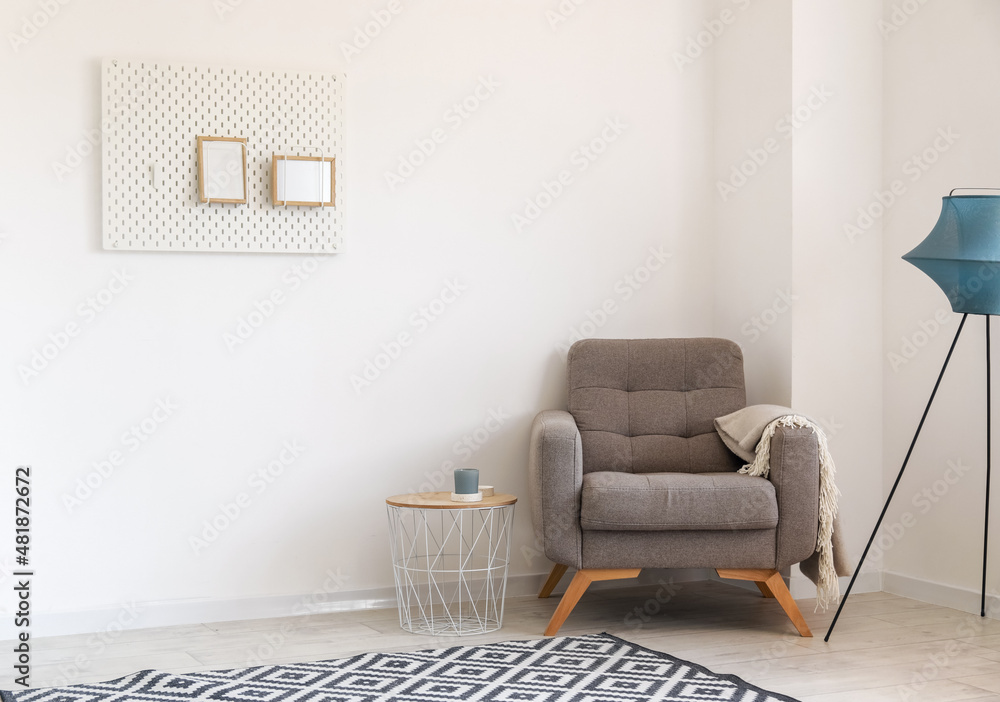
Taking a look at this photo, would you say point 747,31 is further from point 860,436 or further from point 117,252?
point 117,252

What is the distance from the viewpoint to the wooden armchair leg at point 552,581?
3406 mm

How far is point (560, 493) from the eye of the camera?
9.36 ft

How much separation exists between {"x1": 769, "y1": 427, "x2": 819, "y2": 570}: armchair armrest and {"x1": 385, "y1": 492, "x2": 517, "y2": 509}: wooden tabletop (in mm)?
822

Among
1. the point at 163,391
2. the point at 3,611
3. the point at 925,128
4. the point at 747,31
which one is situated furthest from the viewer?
the point at 747,31

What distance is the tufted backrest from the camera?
3.30 m

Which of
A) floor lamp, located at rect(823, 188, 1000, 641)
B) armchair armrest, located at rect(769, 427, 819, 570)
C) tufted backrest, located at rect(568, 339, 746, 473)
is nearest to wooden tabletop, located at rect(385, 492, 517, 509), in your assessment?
tufted backrest, located at rect(568, 339, 746, 473)

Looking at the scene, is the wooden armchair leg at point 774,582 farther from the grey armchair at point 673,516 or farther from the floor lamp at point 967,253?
the floor lamp at point 967,253

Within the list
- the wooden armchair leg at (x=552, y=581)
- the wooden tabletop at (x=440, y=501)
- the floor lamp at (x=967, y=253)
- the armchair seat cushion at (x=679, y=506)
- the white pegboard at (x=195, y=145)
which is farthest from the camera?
the wooden armchair leg at (x=552, y=581)

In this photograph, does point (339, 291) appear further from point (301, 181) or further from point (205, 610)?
point (205, 610)

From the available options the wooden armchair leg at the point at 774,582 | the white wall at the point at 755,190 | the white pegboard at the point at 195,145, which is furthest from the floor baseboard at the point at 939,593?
the white pegboard at the point at 195,145

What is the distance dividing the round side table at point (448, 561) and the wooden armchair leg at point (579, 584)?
241mm

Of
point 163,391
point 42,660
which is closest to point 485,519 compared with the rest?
point 163,391

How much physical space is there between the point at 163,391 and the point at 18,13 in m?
1.25

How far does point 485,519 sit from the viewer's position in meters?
3.48
